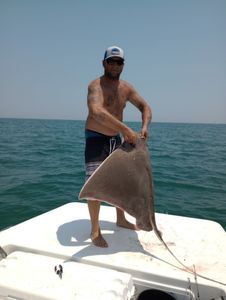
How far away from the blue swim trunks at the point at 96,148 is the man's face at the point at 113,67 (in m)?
0.75

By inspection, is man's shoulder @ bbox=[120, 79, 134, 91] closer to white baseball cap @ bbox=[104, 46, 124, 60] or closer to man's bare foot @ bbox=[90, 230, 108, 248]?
white baseball cap @ bbox=[104, 46, 124, 60]

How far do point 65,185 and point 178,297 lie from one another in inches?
306

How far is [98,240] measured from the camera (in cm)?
338

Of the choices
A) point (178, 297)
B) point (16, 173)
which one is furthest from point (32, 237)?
point (16, 173)

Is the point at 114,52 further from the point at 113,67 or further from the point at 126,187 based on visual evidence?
the point at 126,187

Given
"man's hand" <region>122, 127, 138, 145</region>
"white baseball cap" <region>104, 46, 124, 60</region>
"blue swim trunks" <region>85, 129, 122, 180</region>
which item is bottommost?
"blue swim trunks" <region>85, 129, 122, 180</region>

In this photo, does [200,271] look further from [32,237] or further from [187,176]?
[187,176]

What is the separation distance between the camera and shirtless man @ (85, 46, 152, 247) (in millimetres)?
3357

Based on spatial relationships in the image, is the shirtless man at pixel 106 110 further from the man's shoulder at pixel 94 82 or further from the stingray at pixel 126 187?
the stingray at pixel 126 187

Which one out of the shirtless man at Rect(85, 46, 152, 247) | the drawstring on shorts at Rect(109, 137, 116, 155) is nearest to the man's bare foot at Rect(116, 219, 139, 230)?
the shirtless man at Rect(85, 46, 152, 247)

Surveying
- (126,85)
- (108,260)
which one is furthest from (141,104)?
(108,260)

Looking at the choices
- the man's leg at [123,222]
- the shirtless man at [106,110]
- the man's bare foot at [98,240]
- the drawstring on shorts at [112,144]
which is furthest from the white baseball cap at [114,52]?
the man's bare foot at [98,240]

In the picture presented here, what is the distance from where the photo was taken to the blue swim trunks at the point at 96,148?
11.6 ft

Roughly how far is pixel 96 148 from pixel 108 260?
1332 mm
